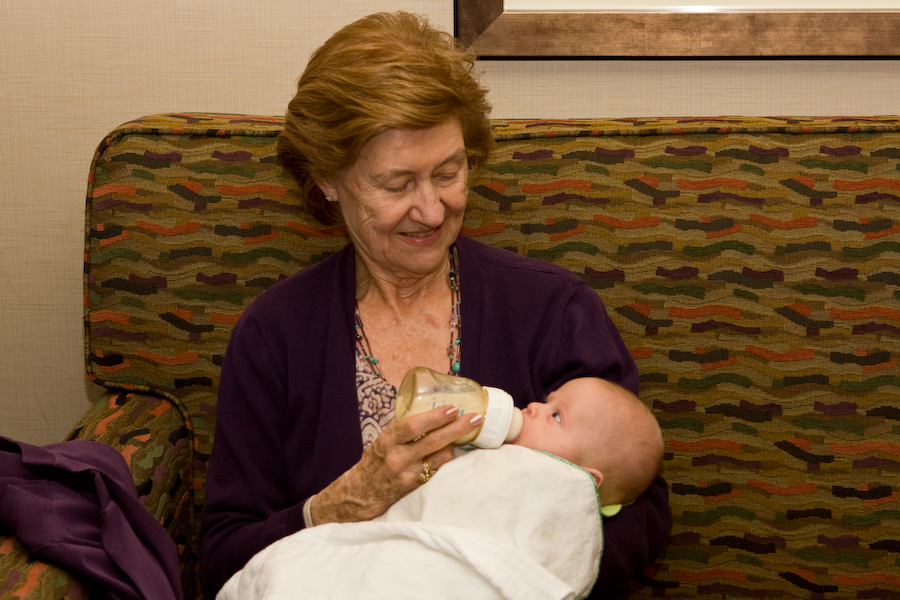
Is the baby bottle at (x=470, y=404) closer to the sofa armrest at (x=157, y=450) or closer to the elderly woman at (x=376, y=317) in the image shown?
the elderly woman at (x=376, y=317)

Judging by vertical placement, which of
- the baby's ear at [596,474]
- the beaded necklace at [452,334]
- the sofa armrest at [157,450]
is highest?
the beaded necklace at [452,334]

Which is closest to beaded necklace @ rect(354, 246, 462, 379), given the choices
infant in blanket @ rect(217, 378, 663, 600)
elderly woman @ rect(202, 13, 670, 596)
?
elderly woman @ rect(202, 13, 670, 596)

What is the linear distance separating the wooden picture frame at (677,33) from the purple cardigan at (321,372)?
700 millimetres

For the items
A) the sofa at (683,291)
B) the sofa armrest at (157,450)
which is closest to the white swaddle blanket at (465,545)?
the sofa armrest at (157,450)

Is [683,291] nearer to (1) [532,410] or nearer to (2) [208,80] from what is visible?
(1) [532,410]

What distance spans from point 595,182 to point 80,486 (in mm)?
1100

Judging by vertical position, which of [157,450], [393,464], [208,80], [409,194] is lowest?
[157,450]

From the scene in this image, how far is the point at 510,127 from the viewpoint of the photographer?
65.0 inches

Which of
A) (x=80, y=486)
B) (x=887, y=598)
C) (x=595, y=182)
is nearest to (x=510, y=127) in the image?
(x=595, y=182)

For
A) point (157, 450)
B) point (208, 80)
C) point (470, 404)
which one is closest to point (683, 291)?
point (470, 404)

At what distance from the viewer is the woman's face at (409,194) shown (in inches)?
51.6

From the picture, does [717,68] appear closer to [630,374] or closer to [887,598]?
[630,374]

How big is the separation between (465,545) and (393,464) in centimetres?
17

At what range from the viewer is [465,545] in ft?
3.48
